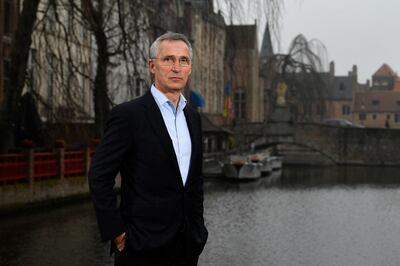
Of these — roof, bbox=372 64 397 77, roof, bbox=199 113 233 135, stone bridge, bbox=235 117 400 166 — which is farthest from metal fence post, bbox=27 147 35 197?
roof, bbox=372 64 397 77

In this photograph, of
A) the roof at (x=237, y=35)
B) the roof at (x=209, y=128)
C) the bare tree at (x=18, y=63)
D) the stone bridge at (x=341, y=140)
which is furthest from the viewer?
the stone bridge at (x=341, y=140)

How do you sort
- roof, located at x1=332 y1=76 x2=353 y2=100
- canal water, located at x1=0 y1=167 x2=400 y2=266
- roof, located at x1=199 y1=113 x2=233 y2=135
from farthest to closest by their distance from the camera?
roof, located at x1=332 y1=76 x2=353 y2=100 → roof, located at x1=199 y1=113 x2=233 y2=135 → canal water, located at x1=0 y1=167 x2=400 y2=266

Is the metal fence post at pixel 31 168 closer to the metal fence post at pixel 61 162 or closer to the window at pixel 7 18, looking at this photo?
the metal fence post at pixel 61 162

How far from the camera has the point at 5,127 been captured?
39.4ft

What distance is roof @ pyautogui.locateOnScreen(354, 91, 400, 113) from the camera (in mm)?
85131

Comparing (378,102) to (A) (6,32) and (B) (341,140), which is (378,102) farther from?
(A) (6,32)

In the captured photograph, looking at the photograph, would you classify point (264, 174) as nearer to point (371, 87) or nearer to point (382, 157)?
point (382, 157)

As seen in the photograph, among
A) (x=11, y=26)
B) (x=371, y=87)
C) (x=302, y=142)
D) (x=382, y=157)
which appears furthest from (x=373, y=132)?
(x=371, y=87)

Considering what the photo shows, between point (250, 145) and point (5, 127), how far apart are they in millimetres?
23013

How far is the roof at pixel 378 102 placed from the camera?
279ft

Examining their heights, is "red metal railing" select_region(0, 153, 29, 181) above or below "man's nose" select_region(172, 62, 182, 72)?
below

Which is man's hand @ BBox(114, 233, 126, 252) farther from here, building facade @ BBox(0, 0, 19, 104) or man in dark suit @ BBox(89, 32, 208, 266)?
building facade @ BBox(0, 0, 19, 104)

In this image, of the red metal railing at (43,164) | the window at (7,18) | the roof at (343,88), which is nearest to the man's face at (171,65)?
the red metal railing at (43,164)

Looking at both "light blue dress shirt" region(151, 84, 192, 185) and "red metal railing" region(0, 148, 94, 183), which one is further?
"red metal railing" region(0, 148, 94, 183)
